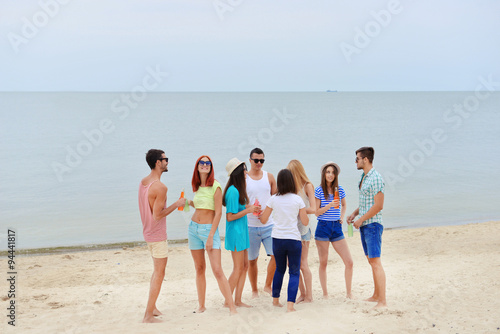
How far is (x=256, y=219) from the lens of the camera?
6.32 meters

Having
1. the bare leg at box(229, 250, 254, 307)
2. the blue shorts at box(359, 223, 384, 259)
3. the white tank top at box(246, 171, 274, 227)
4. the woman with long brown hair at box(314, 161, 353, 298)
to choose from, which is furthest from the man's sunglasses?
the blue shorts at box(359, 223, 384, 259)

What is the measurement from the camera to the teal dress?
5789 millimetres

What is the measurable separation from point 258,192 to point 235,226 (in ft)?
2.01

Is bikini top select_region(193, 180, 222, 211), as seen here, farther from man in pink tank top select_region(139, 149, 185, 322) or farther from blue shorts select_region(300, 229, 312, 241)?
blue shorts select_region(300, 229, 312, 241)

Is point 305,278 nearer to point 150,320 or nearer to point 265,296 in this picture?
point 265,296

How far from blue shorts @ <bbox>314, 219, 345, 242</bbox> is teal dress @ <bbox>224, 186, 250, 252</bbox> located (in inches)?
40.8

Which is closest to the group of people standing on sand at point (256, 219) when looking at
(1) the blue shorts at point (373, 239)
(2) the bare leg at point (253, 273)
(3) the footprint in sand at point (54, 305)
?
(1) the blue shorts at point (373, 239)

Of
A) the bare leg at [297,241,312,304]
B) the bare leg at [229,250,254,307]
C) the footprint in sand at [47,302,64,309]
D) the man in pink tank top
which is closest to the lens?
the man in pink tank top

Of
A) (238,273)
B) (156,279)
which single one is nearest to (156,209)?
(156,279)

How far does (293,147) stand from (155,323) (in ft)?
103

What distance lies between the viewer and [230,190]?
5.81m

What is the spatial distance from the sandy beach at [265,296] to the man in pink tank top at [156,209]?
73cm

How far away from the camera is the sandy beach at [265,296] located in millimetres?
5438

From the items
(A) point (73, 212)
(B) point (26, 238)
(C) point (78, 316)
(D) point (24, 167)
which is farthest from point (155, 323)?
(D) point (24, 167)
